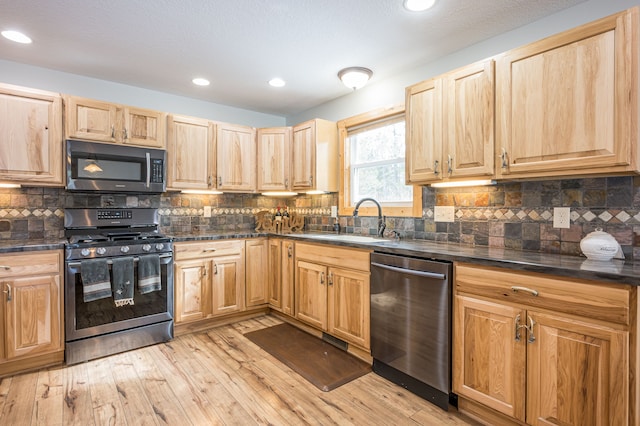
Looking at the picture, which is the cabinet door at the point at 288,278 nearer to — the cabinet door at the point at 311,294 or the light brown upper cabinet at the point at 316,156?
the cabinet door at the point at 311,294

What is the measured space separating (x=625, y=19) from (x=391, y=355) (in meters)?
2.26

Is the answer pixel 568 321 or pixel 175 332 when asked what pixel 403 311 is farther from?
pixel 175 332

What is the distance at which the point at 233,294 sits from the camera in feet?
11.0

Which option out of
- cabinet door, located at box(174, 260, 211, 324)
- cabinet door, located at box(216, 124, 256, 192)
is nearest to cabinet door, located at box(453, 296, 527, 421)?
cabinet door, located at box(174, 260, 211, 324)

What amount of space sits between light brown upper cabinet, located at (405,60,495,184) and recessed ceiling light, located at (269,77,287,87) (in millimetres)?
1305

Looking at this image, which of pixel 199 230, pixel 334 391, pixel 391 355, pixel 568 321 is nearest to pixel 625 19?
pixel 568 321

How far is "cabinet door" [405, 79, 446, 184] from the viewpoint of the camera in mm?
2334

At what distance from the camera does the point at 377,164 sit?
3.29 metres

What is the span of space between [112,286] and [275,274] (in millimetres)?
1490

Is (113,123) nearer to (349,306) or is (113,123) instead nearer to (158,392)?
(158,392)

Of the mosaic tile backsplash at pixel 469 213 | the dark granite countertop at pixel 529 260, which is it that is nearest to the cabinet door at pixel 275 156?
the mosaic tile backsplash at pixel 469 213

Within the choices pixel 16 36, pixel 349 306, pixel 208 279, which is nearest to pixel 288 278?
pixel 208 279

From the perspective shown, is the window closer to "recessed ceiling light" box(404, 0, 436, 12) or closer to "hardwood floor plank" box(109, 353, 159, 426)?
"recessed ceiling light" box(404, 0, 436, 12)

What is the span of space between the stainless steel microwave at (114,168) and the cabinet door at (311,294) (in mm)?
1605
